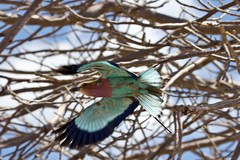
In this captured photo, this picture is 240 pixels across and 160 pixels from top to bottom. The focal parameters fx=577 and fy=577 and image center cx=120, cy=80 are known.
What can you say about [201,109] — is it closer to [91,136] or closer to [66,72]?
[66,72]

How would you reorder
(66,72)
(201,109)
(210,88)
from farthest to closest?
(210,88)
(66,72)
(201,109)

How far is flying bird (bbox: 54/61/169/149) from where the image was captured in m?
2.10

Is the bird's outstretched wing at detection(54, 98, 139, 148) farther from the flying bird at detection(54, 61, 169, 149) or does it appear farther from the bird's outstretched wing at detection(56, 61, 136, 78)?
the bird's outstretched wing at detection(56, 61, 136, 78)

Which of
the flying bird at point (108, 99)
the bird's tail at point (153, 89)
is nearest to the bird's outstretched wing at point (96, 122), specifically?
the flying bird at point (108, 99)

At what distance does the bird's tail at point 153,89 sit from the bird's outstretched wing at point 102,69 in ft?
0.18

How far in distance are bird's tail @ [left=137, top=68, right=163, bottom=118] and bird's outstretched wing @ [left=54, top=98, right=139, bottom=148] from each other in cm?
12

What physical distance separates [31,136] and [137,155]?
102cm

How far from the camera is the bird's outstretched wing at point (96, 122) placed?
2264 mm

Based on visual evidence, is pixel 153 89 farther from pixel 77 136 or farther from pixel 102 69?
pixel 77 136

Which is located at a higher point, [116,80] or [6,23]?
[6,23]

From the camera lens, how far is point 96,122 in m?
2.43

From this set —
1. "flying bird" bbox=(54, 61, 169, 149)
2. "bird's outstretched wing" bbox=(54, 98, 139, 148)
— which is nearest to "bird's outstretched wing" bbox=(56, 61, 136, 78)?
"flying bird" bbox=(54, 61, 169, 149)

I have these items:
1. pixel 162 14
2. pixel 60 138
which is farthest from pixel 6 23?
pixel 60 138

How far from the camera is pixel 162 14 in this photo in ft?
11.6
